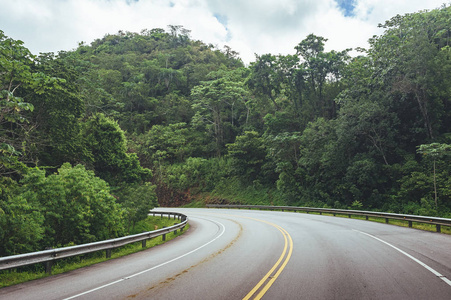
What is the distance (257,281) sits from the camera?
6.07 metres

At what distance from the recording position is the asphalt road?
537cm

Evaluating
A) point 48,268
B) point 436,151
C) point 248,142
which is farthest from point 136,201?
point 436,151

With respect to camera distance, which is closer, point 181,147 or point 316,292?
point 316,292

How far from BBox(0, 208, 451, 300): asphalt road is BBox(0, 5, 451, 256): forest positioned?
362 cm

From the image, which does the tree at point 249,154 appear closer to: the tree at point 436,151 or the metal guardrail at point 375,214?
the metal guardrail at point 375,214

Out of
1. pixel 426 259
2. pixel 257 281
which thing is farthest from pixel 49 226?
pixel 426 259

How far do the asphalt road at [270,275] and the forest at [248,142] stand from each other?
3621mm

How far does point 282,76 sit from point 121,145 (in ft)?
78.3

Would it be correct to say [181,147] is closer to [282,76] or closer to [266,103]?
[266,103]

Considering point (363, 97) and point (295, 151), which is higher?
point (363, 97)

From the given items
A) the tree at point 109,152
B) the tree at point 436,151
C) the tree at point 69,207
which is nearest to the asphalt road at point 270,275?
the tree at point 69,207

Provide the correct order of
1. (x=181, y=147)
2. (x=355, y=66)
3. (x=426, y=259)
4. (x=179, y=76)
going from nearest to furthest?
(x=426, y=259)
(x=355, y=66)
(x=181, y=147)
(x=179, y=76)

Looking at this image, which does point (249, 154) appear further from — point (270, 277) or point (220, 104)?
point (270, 277)

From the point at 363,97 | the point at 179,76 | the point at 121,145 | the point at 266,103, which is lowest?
the point at 121,145
